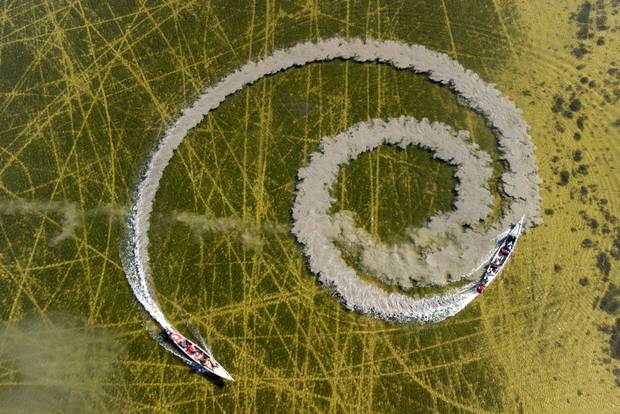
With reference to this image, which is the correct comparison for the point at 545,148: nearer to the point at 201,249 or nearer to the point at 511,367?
the point at 511,367

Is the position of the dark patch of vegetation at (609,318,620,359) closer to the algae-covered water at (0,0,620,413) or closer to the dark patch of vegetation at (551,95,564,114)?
the algae-covered water at (0,0,620,413)

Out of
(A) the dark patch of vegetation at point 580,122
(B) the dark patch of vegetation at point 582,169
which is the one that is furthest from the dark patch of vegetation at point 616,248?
(A) the dark patch of vegetation at point 580,122

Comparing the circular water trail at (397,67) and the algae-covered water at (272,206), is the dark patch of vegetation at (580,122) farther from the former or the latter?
the circular water trail at (397,67)

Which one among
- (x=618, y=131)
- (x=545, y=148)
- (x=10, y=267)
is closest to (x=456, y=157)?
(x=545, y=148)

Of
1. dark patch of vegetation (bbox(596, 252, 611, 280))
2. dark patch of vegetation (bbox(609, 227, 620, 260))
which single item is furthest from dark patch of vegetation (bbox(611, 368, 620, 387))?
dark patch of vegetation (bbox(609, 227, 620, 260))

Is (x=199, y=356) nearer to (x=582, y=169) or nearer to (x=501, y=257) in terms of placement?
(x=501, y=257)

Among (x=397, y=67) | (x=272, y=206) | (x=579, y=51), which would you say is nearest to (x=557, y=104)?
(x=579, y=51)
